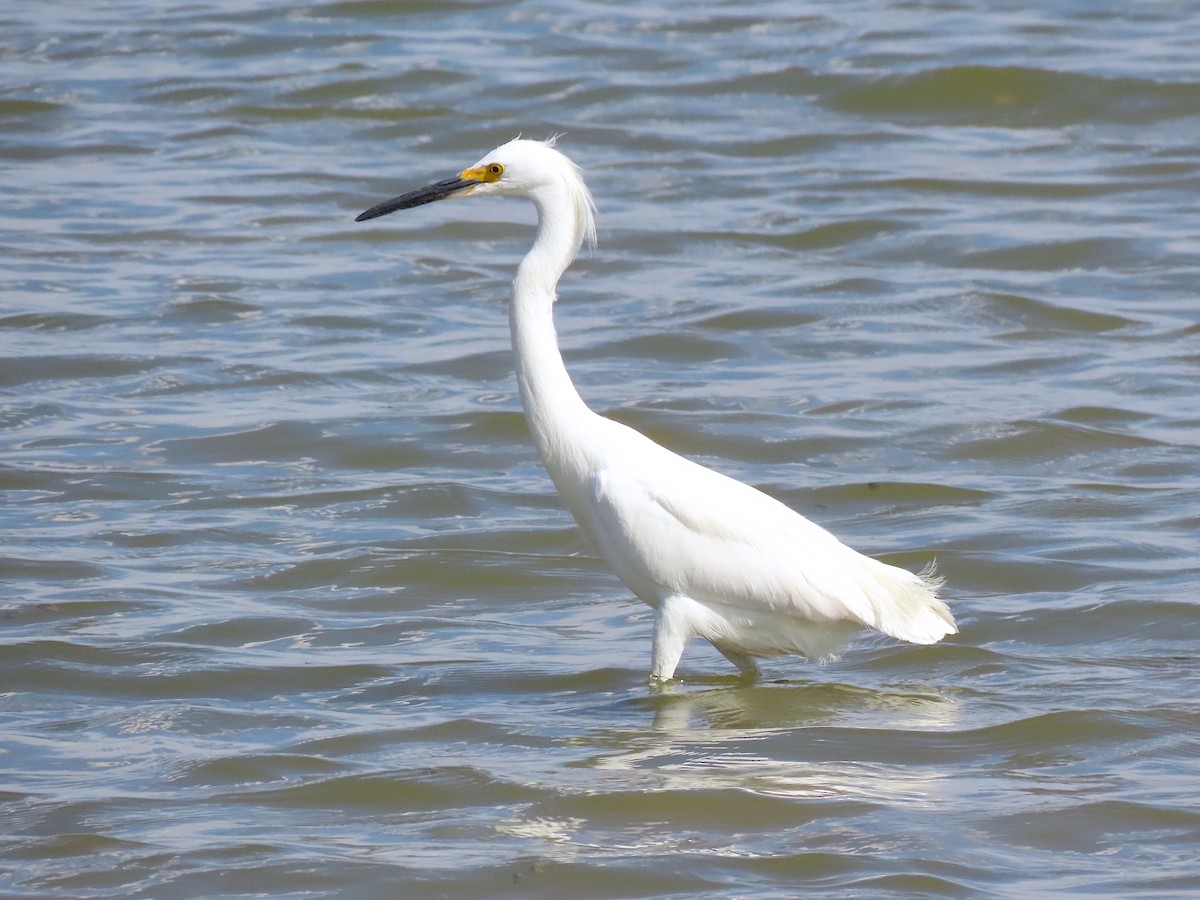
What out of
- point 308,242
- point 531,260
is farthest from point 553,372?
point 308,242

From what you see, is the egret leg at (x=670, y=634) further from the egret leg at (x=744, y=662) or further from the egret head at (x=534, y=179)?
the egret head at (x=534, y=179)

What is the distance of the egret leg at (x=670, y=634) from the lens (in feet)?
22.2

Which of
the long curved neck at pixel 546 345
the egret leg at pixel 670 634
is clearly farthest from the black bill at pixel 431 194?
the egret leg at pixel 670 634

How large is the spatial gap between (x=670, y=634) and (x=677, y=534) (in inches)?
13.9

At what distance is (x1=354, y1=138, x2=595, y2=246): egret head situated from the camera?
713cm

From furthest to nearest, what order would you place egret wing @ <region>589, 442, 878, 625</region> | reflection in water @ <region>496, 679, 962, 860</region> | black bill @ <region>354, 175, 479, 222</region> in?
1. black bill @ <region>354, 175, 479, 222</region>
2. egret wing @ <region>589, 442, 878, 625</region>
3. reflection in water @ <region>496, 679, 962, 860</region>

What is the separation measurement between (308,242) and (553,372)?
276 inches

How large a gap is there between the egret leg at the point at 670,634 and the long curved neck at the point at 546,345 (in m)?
0.68

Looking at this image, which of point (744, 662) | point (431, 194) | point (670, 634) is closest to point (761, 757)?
point (670, 634)

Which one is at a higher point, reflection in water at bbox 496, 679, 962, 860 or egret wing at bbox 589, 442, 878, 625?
egret wing at bbox 589, 442, 878, 625

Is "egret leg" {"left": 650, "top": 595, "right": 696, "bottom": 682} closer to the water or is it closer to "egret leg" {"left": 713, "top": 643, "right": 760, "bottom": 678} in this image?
the water

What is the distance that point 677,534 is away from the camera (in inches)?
267

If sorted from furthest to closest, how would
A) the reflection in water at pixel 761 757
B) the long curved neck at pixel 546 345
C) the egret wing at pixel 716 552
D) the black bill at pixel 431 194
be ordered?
1. the black bill at pixel 431 194
2. the long curved neck at pixel 546 345
3. the egret wing at pixel 716 552
4. the reflection in water at pixel 761 757

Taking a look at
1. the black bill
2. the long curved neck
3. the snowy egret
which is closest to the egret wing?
the snowy egret
